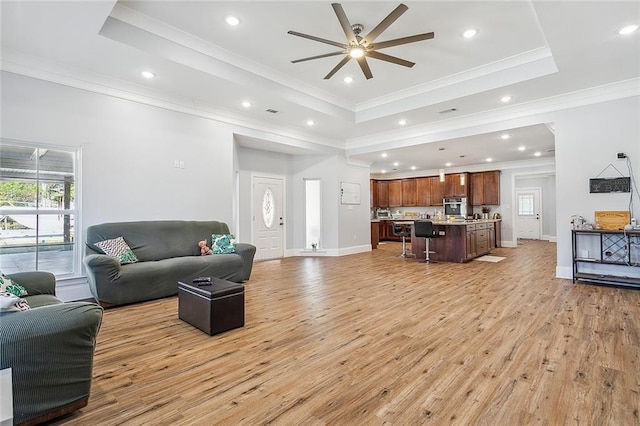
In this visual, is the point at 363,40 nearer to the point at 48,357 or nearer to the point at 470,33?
the point at 470,33

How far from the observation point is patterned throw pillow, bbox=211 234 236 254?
505 cm

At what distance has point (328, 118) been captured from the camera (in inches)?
245

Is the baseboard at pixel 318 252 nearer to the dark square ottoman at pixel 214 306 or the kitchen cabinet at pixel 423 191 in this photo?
the kitchen cabinet at pixel 423 191

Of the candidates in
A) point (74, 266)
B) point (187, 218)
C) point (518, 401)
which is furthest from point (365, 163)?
point (518, 401)

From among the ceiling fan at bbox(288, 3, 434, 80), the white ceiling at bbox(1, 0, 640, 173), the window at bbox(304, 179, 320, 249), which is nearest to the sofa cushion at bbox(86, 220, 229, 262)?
the white ceiling at bbox(1, 0, 640, 173)

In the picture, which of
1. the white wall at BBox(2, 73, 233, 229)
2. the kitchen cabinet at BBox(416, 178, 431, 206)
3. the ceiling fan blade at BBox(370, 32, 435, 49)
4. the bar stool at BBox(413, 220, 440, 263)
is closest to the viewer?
the ceiling fan blade at BBox(370, 32, 435, 49)

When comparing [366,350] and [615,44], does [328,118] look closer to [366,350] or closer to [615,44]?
[615,44]

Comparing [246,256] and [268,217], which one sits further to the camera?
[268,217]

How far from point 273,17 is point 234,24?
496mm

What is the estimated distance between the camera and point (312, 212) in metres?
8.57

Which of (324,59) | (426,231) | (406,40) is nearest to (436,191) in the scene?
(426,231)

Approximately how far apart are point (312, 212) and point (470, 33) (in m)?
5.57

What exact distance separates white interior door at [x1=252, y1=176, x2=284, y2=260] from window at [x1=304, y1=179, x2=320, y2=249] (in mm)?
727

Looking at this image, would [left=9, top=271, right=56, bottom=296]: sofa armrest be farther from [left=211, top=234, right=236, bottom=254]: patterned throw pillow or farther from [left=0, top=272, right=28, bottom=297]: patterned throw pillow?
[left=211, top=234, right=236, bottom=254]: patterned throw pillow
